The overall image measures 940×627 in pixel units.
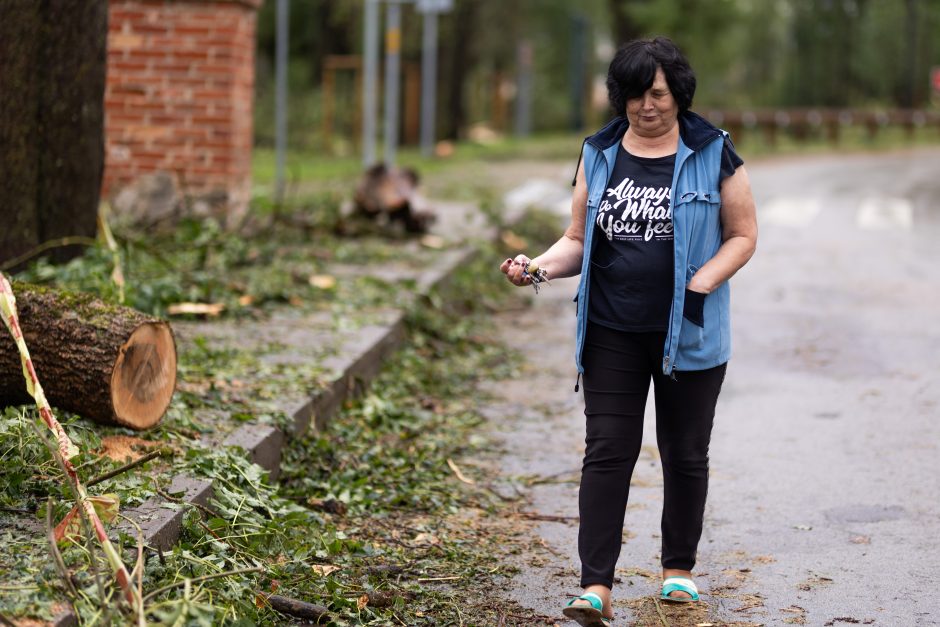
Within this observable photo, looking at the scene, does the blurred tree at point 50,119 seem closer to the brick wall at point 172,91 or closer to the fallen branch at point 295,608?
the brick wall at point 172,91

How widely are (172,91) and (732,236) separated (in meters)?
7.02

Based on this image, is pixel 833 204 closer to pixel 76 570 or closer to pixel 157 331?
pixel 157 331

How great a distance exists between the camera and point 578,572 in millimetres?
4578

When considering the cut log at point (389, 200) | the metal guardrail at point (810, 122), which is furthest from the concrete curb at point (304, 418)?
the metal guardrail at point (810, 122)

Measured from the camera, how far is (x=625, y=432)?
13.5 feet

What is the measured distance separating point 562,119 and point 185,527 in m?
41.9

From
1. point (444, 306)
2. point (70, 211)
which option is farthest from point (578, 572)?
point (444, 306)

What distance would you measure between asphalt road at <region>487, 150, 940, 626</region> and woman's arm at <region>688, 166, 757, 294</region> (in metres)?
1.04

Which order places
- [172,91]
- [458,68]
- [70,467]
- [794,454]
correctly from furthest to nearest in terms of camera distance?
[458,68] → [172,91] → [794,454] → [70,467]

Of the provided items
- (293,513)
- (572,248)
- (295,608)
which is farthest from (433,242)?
(295,608)

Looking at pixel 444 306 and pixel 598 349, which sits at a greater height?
pixel 598 349

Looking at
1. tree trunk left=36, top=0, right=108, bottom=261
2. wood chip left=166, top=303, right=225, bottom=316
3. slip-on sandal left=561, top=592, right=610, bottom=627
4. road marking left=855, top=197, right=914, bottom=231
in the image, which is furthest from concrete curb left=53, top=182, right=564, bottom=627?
road marking left=855, top=197, right=914, bottom=231

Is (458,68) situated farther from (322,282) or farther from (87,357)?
(87,357)

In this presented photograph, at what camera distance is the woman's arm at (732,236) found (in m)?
4.02
